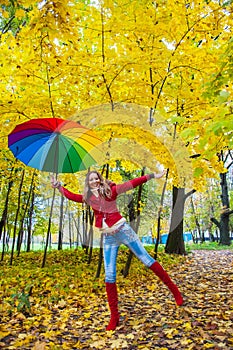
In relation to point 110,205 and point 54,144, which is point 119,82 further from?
point 110,205

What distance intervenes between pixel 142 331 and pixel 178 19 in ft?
13.1

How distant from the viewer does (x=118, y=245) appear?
3.31m

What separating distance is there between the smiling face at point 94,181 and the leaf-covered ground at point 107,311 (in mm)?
1575

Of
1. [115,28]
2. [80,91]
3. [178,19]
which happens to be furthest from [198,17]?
[80,91]

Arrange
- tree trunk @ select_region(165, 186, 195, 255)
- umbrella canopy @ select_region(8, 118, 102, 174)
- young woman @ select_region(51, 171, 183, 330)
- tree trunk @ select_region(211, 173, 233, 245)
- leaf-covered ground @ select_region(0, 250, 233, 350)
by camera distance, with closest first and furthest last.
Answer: leaf-covered ground @ select_region(0, 250, 233, 350) < young woman @ select_region(51, 171, 183, 330) < umbrella canopy @ select_region(8, 118, 102, 174) < tree trunk @ select_region(165, 186, 195, 255) < tree trunk @ select_region(211, 173, 233, 245)

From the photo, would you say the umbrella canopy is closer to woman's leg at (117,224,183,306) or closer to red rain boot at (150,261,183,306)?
woman's leg at (117,224,183,306)

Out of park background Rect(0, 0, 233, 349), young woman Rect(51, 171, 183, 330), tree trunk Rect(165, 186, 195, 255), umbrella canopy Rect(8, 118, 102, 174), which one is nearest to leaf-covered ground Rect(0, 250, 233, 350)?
park background Rect(0, 0, 233, 349)

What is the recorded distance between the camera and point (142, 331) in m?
3.25

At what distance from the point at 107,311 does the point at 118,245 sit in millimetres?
1463

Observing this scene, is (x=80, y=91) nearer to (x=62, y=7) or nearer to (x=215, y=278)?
(x=62, y=7)

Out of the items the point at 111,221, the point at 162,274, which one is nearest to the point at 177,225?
the point at 162,274

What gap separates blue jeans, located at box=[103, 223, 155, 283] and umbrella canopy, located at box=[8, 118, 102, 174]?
4.84 ft

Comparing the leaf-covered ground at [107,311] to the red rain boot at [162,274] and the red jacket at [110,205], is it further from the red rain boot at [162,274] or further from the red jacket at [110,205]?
the red jacket at [110,205]

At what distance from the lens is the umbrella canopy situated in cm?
394
